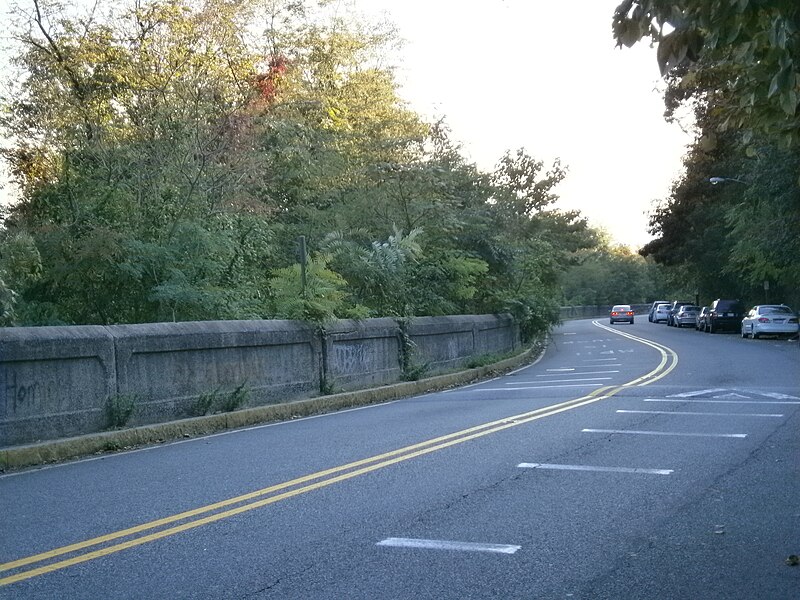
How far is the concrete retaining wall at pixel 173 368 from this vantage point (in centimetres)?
1127

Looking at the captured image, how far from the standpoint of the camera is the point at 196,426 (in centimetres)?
1349

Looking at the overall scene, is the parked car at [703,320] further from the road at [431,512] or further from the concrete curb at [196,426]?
the road at [431,512]

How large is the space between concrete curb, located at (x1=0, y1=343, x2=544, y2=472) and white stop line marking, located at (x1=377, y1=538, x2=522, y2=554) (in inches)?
233

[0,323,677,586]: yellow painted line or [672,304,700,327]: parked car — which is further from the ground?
[672,304,700,327]: parked car

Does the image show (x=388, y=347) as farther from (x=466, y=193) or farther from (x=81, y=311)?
(x=466, y=193)

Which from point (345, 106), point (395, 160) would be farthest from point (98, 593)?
point (345, 106)

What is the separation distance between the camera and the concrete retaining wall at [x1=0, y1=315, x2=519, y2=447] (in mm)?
11266

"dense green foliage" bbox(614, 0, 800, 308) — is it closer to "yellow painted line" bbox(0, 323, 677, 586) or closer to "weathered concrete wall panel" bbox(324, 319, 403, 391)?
"yellow painted line" bbox(0, 323, 677, 586)

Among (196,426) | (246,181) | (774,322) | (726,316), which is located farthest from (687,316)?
(196,426)

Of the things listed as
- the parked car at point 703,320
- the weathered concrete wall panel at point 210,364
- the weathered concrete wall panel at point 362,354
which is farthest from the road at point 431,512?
the parked car at point 703,320

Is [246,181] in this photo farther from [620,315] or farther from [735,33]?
[620,315]

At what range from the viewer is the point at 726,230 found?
5162cm

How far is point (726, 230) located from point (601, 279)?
69100mm

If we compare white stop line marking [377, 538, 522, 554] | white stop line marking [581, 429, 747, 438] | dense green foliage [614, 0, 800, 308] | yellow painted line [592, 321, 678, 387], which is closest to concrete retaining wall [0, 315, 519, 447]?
yellow painted line [592, 321, 678, 387]
